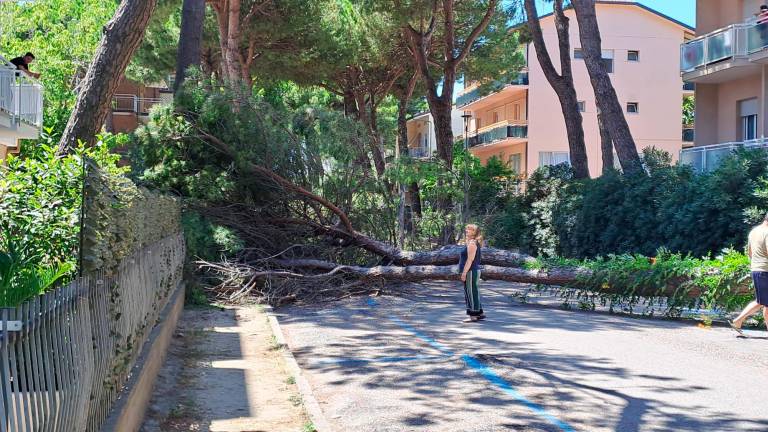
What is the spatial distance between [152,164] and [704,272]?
1134cm

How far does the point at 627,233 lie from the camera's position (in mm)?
23688

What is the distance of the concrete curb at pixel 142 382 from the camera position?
6188 millimetres

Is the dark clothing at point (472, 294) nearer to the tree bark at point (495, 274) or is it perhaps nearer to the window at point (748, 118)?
the tree bark at point (495, 274)

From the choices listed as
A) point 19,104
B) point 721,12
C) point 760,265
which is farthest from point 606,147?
point 19,104

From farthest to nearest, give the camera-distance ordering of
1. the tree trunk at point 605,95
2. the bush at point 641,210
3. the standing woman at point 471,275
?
the tree trunk at point 605,95 → the bush at point 641,210 → the standing woman at point 471,275

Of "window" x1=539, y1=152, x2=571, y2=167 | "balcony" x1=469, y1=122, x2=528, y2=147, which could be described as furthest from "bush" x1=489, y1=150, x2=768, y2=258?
"window" x1=539, y1=152, x2=571, y2=167

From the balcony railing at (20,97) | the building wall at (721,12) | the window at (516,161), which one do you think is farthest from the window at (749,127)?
the window at (516,161)

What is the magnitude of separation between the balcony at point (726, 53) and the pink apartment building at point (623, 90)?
24126mm

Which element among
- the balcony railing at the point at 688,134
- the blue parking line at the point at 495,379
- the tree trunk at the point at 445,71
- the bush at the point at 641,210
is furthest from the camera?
the balcony railing at the point at 688,134

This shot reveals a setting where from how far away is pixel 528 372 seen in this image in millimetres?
9711

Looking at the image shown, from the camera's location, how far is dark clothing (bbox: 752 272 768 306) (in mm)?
12102

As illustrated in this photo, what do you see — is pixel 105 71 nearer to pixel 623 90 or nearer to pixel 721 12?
pixel 721 12

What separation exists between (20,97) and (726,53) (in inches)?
817

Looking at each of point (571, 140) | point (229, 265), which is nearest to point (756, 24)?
point (571, 140)
